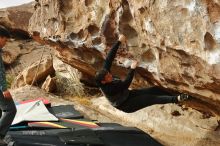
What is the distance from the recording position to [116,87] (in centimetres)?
739

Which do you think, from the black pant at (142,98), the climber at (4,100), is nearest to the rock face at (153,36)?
the black pant at (142,98)

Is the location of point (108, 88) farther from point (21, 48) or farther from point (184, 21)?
point (21, 48)

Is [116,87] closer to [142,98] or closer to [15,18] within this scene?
[142,98]

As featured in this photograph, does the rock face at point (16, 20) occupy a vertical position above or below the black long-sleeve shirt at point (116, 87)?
above

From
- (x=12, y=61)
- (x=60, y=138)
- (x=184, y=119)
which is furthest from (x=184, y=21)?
(x=12, y=61)

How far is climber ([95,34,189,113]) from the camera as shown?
723 centimetres

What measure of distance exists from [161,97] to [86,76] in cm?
479

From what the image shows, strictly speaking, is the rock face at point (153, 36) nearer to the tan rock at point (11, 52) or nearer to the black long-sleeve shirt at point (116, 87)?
the black long-sleeve shirt at point (116, 87)

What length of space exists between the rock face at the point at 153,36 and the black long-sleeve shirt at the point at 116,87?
1.48 ft

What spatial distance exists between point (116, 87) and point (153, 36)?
1.06 m

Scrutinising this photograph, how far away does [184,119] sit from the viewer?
9.38 m

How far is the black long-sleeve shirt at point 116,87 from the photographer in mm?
7293

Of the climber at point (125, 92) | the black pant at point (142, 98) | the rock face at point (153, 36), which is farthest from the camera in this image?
the black pant at point (142, 98)

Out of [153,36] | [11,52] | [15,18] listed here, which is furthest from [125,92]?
[15,18]
